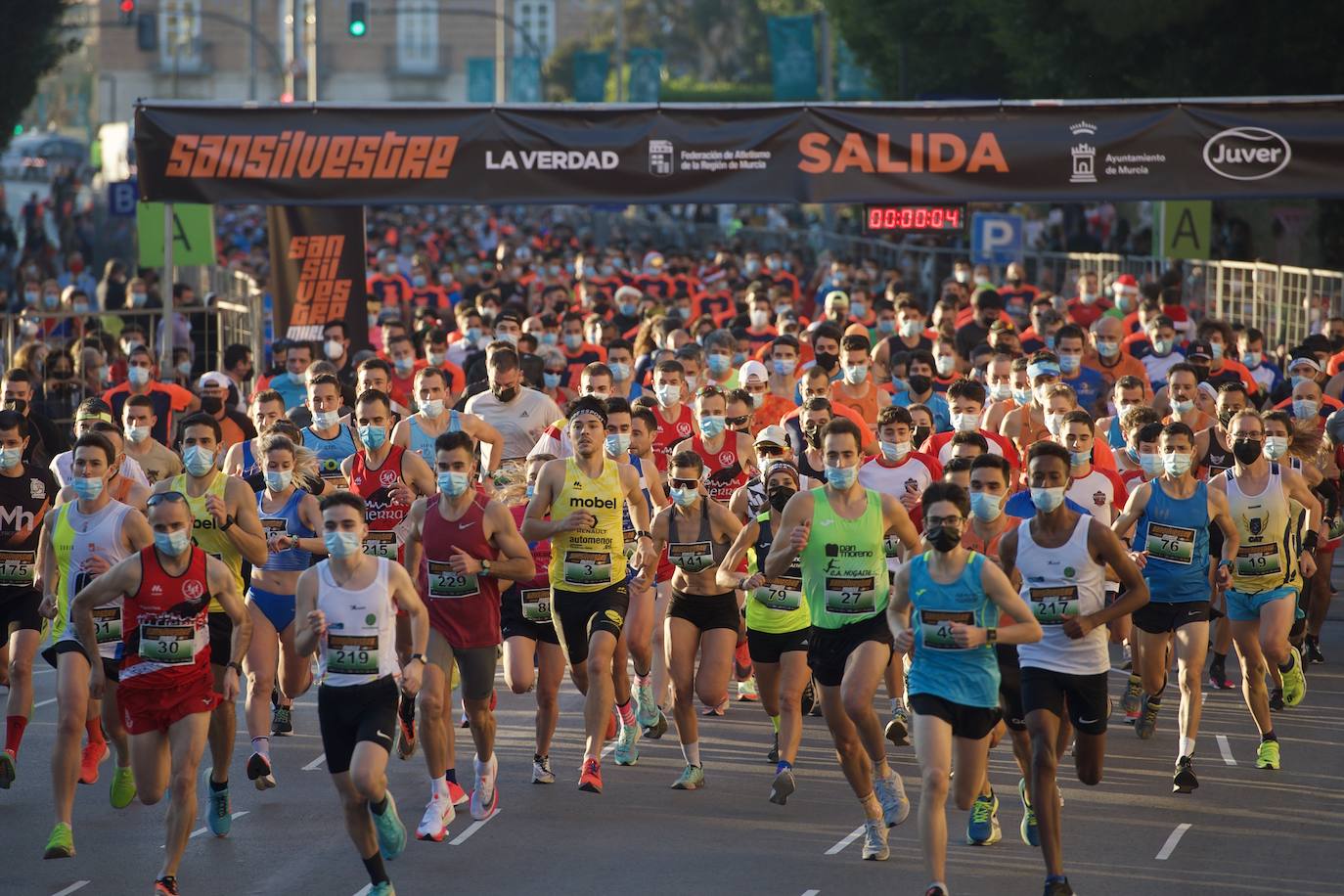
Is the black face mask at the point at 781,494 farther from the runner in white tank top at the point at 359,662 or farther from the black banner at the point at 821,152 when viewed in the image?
the black banner at the point at 821,152

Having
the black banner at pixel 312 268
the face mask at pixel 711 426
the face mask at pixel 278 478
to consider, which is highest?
the black banner at pixel 312 268

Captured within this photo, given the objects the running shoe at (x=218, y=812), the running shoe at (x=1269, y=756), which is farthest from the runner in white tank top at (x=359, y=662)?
the running shoe at (x=1269, y=756)

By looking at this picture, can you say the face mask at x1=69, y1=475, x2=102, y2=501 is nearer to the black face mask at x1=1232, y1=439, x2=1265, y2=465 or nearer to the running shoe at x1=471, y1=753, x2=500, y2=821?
the running shoe at x1=471, y1=753, x2=500, y2=821

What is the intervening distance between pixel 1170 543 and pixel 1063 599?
7.02 ft

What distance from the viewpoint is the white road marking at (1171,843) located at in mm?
9664

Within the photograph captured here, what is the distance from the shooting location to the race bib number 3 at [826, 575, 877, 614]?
9.88m

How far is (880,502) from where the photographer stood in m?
9.99

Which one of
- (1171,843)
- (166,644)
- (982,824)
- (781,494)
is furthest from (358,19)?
(1171,843)

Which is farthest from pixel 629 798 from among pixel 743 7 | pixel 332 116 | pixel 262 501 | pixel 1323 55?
pixel 743 7

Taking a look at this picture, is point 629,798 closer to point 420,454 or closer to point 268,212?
point 420,454

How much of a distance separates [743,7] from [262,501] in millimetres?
83323

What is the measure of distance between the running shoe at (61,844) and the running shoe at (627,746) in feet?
10.2

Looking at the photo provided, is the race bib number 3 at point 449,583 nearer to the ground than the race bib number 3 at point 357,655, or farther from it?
farther from it

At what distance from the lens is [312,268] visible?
20.2 metres
